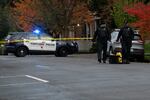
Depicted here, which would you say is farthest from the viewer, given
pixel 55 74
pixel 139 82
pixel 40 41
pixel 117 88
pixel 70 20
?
pixel 70 20

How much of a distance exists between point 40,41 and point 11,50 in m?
1.91

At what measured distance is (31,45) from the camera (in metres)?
34.2

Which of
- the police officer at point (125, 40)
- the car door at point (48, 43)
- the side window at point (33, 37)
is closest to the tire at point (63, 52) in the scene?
the car door at point (48, 43)

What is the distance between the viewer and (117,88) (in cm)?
1365

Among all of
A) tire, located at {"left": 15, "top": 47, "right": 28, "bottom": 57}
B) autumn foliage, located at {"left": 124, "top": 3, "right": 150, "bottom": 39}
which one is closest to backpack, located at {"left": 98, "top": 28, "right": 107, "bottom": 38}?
autumn foliage, located at {"left": 124, "top": 3, "right": 150, "bottom": 39}

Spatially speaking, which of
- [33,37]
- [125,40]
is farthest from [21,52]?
[125,40]

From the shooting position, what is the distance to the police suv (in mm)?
33969

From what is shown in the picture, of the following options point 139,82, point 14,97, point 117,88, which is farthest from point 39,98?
point 139,82

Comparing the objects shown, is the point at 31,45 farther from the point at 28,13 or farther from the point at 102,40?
the point at 28,13

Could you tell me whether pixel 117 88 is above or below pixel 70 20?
below

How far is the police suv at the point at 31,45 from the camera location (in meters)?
34.0

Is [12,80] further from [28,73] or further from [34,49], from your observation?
[34,49]

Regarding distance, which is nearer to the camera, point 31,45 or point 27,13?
point 31,45

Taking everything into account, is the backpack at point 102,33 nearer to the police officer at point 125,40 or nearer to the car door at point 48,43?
the police officer at point 125,40
